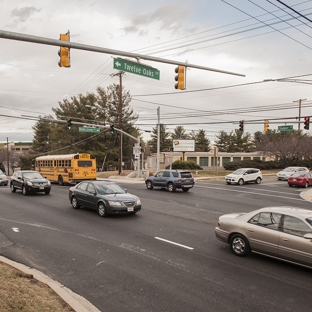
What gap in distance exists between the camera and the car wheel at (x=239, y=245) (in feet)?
26.2

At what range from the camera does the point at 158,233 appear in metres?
10.5

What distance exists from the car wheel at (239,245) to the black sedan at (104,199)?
18.5 feet

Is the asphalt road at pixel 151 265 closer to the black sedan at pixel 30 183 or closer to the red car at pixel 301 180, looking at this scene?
the black sedan at pixel 30 183

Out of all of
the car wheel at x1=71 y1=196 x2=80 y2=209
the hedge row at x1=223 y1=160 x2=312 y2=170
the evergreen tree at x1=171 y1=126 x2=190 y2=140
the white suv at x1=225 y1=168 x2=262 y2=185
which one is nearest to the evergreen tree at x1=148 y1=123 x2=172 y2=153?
the evergreen tree at x1=171 y1=126 x2=190 y2=140

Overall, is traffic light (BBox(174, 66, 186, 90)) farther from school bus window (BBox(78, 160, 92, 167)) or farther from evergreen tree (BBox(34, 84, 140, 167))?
evergreen tree (BBox(34, 84, 140, 167))

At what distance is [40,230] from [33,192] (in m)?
11.6

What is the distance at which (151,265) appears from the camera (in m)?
7.36

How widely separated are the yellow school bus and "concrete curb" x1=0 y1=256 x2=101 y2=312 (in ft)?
72.5

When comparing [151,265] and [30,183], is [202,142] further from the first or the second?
[151,265]

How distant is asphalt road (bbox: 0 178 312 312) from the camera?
18.4ft

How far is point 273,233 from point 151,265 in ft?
9.76

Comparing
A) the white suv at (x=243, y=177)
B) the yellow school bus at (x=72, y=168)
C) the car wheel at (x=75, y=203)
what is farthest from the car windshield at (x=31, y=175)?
the white suv at (x=243, y=177)

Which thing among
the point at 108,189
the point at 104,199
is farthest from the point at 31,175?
the point at 104,199

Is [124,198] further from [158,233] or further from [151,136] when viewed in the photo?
[151,136]
